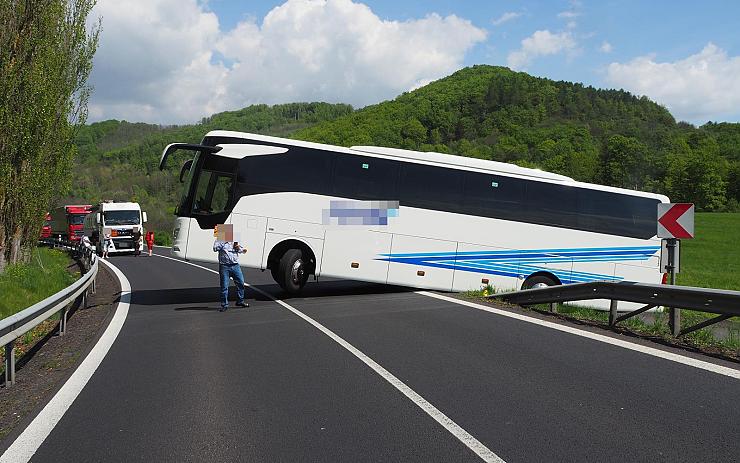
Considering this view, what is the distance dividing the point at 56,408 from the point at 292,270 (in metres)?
9.92

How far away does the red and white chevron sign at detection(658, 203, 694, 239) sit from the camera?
1112 centimetres

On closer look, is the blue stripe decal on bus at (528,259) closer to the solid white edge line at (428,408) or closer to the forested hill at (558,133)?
the solid white edge line at (428,408)

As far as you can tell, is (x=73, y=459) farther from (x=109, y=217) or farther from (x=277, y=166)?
(x=109, y=217)

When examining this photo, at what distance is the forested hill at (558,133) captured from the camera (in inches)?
3497

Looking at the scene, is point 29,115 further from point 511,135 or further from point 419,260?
point 511,135

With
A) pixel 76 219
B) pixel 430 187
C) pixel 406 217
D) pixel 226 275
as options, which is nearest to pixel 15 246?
pixel 226 275

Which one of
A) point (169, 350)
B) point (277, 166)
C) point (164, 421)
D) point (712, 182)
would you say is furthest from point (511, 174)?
point (712, 182)

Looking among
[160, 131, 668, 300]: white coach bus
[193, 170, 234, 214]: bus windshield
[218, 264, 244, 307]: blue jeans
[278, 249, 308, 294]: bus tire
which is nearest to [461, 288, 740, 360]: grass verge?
[160, 131, 668, 300]: white coach bus

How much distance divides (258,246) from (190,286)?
5.21 meters

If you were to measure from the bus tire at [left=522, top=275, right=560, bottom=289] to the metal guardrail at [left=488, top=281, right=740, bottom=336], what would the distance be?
3.26 m

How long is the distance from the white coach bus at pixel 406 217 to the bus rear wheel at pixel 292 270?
0.03 m

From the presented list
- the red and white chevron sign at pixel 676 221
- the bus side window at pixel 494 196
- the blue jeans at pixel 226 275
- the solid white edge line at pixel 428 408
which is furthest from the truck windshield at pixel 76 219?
the red and white chevron sign at pixel 676 221

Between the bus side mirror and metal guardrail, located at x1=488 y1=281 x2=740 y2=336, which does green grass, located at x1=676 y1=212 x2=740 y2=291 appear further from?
the bus side mirror

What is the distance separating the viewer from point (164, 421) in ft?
18.8
